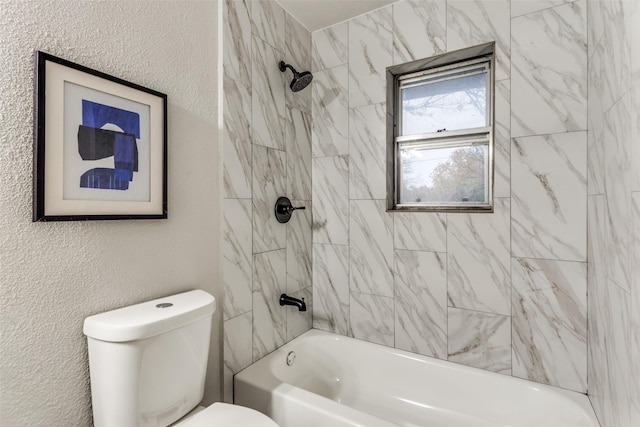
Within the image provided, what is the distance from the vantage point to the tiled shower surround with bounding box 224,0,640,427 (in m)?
1.34

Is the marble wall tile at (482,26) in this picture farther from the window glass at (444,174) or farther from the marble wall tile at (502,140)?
the window glass at (444,174)

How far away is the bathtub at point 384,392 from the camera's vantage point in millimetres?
1432

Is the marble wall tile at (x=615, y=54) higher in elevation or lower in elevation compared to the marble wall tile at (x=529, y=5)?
lower

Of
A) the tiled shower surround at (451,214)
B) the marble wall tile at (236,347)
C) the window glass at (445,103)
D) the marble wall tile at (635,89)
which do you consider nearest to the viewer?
the marble wall tile at (635,89)

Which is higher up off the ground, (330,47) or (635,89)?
(330,47)

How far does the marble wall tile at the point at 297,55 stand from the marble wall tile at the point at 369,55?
1.01 feet

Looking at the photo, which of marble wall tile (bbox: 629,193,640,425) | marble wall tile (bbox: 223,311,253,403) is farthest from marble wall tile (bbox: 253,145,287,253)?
marble wall tile (bbox: 629,193,640,425)

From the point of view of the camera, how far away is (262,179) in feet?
6.10

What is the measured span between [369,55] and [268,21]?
65 centimetres

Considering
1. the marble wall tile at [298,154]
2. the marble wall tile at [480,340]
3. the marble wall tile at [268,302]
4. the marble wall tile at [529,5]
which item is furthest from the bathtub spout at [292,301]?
the marble wall tile at [529,5]

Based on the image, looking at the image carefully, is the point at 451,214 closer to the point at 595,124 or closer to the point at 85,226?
the point at 595,124

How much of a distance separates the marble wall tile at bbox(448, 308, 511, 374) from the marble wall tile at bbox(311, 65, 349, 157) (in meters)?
1.23

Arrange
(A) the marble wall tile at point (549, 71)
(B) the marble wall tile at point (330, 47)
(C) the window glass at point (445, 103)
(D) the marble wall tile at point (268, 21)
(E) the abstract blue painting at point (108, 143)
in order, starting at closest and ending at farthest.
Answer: (E) the abstract blue painting at point (108, 143)
(A) the marble wall tile at point (549, 71)
(D) the marble wall tile at point (268, 21)
(C) the window glass at point (445, 103)
(B) the marble wall tile at point (330, 47)

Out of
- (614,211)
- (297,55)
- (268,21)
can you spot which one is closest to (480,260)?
(614,211)
